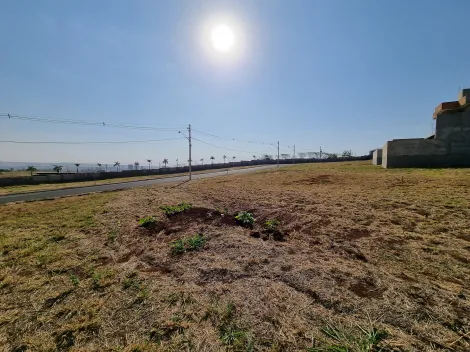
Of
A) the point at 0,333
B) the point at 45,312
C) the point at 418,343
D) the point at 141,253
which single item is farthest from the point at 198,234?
the point at 418,343

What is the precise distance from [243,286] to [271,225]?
2.86m

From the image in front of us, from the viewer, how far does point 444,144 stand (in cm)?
2028

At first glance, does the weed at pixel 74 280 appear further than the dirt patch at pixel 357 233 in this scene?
No

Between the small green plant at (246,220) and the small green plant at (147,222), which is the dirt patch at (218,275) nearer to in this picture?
the small green plant at (246,220)

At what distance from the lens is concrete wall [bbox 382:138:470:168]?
65.2 feet

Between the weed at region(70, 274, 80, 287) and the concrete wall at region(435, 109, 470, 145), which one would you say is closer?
the weed at region(70, 274, 80, 287)

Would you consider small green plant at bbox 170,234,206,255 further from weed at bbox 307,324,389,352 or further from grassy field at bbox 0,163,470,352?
weed at bbox 307,324,389,352

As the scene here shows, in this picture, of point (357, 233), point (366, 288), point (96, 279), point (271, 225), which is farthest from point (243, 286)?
point (357, 233)

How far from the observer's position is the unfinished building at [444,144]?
1973cm

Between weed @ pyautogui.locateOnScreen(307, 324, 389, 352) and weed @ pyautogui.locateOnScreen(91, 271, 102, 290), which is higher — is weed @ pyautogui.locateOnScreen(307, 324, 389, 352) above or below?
above

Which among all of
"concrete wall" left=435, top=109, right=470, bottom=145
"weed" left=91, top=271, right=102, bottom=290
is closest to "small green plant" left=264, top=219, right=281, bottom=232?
"weed" left=91, top=271, right=102, bottom=290

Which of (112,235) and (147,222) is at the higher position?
(147,222)

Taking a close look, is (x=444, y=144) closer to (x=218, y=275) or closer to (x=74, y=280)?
(x=218, y=275)

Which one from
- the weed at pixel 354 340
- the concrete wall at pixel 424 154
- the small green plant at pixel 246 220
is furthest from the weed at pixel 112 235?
the concrete wall at pixel 424 154
